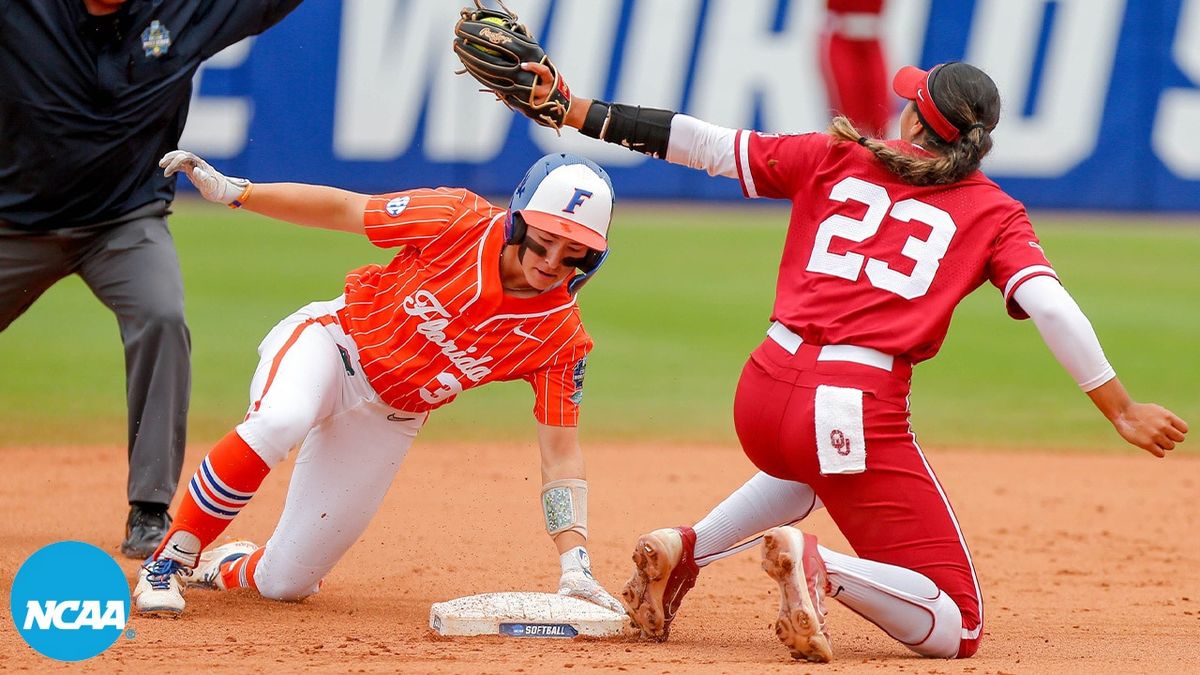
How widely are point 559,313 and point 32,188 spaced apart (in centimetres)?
226

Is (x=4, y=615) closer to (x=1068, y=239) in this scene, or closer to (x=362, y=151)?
(x=362, y=151)

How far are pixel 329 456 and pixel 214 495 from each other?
1.61ft

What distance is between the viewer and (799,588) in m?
3.80

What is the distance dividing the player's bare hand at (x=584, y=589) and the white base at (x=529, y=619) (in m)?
0.04

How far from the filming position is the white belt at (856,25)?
50.7 feet

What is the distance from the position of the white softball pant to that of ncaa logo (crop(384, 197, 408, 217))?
451 millimetres

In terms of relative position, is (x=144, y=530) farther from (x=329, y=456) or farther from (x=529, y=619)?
(x=529, y=619)

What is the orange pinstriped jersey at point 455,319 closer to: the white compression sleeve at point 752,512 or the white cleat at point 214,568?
A: the white compression sleeve at point 752,512

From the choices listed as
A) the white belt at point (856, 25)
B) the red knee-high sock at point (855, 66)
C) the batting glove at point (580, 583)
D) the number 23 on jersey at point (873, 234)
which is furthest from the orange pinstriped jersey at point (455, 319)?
the white belt at point (856, 25)

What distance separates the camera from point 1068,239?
14.6 metres

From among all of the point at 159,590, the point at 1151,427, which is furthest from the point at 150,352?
the point at 1151,427

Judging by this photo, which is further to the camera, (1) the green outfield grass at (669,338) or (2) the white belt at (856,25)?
(2) the white belt at (856,25)

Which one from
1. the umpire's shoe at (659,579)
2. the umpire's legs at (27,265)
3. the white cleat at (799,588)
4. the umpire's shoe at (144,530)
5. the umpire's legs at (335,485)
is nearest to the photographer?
the white cleat at (799,588)

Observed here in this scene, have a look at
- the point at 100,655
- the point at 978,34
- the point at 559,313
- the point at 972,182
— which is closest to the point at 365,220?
the point at 559,313
